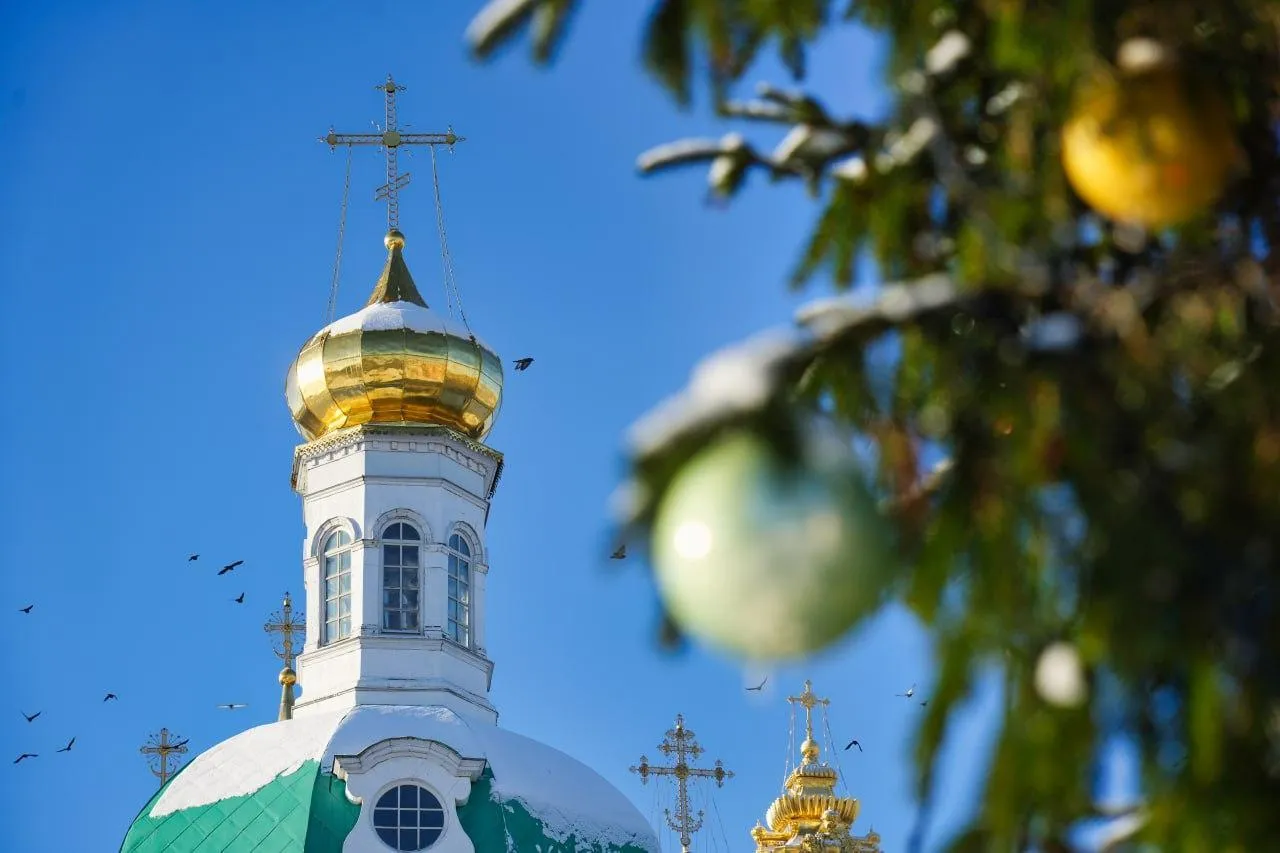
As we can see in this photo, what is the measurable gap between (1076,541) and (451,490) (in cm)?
2407

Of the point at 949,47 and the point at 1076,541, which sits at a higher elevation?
the point at 949,47

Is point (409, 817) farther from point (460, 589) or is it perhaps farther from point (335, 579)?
point (335, 579)

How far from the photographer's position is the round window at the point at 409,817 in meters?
24.6

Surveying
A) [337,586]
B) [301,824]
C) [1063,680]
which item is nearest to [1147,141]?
[1063,680]

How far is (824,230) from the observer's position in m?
4.22

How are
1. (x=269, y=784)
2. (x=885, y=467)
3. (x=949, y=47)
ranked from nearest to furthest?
(x=885, y=467)
(x=949, y=47)
(x=269, y=784)

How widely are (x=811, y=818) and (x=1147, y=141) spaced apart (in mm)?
22710

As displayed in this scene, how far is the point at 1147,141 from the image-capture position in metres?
3.43

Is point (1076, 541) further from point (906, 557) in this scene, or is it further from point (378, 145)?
point (378, 145)

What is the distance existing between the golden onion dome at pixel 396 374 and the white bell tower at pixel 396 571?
1.02ft

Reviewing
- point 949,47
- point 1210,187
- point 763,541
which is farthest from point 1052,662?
point 949,47

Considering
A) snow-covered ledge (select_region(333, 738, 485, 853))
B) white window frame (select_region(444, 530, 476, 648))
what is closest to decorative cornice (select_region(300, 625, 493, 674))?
white window frame (select_region(444, 530, 476, 648))

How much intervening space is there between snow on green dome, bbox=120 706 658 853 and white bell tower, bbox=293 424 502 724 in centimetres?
116

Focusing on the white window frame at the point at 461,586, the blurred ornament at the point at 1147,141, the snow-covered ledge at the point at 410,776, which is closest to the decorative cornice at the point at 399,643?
the white window frame at the point at 461,586
